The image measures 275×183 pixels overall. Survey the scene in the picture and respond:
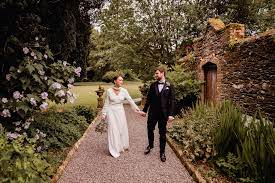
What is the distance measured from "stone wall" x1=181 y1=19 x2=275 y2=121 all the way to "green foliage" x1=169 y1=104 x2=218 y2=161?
1312 millimetres

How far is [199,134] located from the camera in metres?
7.82

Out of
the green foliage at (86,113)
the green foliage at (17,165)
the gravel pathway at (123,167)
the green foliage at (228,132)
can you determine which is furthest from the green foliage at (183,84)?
the green foliage at (17,165)

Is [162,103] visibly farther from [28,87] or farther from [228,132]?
[28,87]

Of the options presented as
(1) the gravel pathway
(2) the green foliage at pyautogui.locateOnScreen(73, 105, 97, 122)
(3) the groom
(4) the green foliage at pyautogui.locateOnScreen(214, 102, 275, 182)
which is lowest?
(1) the gravel pathway

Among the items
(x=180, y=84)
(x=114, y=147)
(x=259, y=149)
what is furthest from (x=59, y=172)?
(x=180, y=84)

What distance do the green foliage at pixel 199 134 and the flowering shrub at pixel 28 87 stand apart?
111 inches

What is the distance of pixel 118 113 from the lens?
761 cm

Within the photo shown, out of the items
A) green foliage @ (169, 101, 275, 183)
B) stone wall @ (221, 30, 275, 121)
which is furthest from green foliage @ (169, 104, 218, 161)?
stone wall @ (221, 30, 275, 121)

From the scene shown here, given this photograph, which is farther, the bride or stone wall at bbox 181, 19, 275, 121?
stone wall at bbox 181, 19, 275, 121

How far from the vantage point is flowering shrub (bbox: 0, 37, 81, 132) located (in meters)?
5.96

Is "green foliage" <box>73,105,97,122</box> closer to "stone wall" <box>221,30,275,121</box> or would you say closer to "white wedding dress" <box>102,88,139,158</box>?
"stone wall" <box>221,30,275,121</box>

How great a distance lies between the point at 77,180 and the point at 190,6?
1709cm

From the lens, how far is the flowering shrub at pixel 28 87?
5961 mm

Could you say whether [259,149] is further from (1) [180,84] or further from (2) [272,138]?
(1) [180,84]
